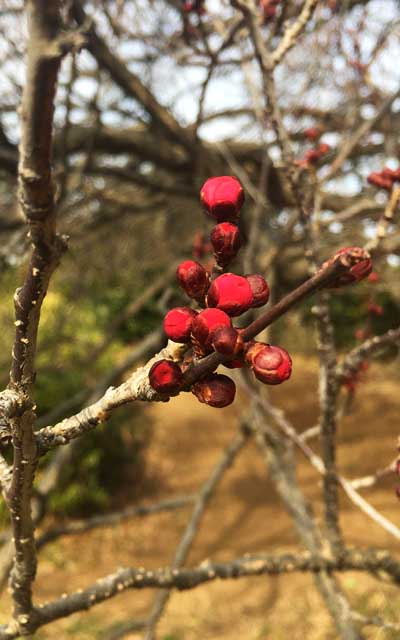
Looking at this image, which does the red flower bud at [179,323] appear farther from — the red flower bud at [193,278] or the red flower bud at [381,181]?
the red flower bud at [381,181]

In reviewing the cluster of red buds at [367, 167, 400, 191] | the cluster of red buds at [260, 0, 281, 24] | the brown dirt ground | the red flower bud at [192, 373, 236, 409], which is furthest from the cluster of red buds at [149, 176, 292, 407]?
the brown dirt ground

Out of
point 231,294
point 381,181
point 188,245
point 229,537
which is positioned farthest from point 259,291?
point 229,537

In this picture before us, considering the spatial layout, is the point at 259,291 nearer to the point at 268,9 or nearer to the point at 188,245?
the point at 268,9

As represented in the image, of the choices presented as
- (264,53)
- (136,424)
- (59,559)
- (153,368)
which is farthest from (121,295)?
(153,368)

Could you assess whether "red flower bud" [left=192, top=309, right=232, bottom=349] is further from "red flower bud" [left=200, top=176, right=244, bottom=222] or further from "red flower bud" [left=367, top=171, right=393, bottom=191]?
"red flower bud" [left=367, top=171, right=393, bottom=191]

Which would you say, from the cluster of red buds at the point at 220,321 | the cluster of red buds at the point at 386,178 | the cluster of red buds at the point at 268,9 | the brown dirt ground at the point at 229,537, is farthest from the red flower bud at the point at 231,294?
the brown dirt ground at the point at 229,537

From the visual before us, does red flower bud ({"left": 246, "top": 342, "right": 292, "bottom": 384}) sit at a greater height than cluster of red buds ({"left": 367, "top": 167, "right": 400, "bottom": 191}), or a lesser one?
lesser
